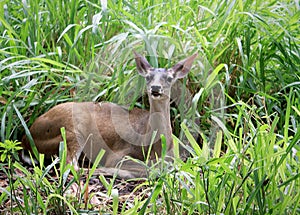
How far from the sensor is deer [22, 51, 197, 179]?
4676 mm

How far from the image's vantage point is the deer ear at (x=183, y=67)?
4.71 meters

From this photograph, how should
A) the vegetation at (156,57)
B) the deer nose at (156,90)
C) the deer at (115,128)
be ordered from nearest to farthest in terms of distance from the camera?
the deer nose at (156,90) → the deer at (115,128) → the vegetation at (156,57)

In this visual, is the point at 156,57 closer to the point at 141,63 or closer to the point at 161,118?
the point at 141,63

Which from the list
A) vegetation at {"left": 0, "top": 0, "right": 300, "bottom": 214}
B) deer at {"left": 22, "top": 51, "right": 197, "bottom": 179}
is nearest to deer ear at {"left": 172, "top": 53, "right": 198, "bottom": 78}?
deer at {"left": 22, "top": 51, "right": 197, "bottom": 179}

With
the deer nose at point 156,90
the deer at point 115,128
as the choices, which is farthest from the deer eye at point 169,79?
the deer nose at point 156,90

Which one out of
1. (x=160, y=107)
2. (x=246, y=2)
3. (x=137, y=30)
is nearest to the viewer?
(x=160, y=107)

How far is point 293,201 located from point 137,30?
6.60 ft

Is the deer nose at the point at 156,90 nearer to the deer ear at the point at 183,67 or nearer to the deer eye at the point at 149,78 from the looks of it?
the deer eye at the point at 149,78

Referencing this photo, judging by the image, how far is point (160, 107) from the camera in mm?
4695

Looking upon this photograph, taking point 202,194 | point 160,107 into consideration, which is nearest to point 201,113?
point 160,107

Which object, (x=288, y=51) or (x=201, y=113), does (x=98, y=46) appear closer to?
(x=201, y=113)

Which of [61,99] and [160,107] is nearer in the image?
[160,107]

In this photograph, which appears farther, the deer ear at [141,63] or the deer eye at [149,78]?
the deer ear at [141,63]

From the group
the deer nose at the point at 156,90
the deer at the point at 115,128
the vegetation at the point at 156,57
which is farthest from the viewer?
the vegetation at the point at 156,57
